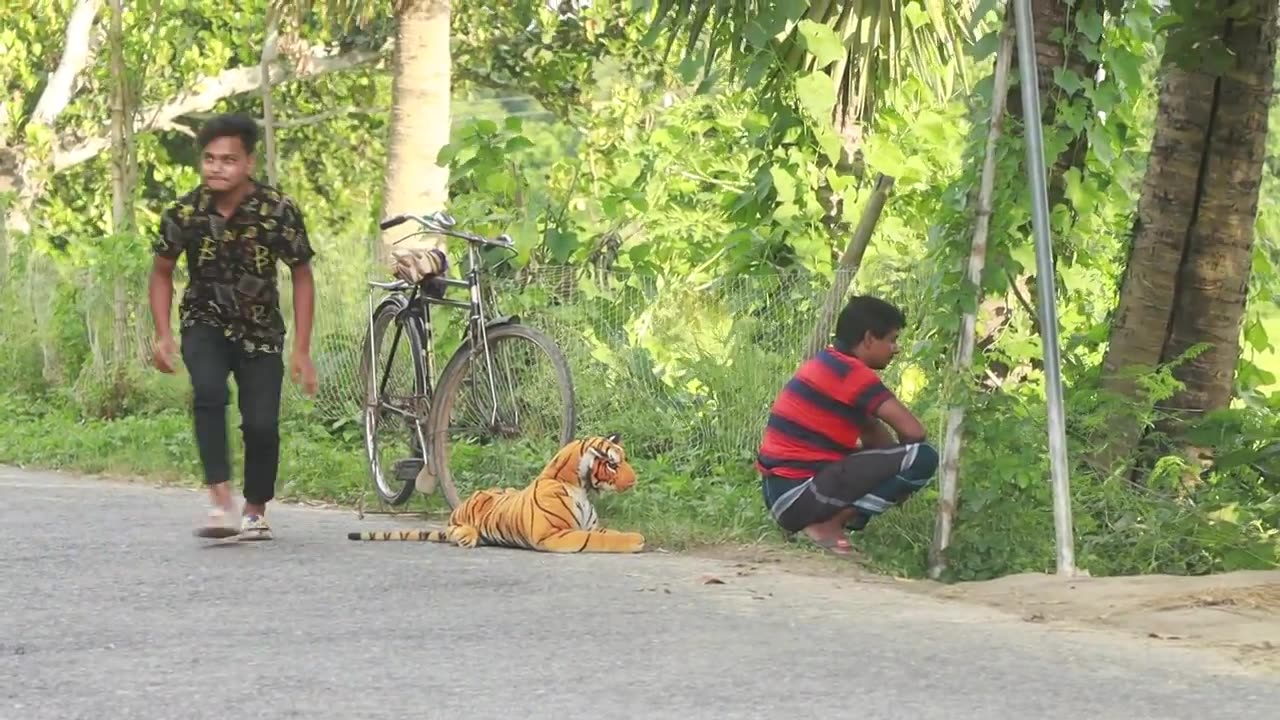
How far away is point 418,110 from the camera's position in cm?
1442

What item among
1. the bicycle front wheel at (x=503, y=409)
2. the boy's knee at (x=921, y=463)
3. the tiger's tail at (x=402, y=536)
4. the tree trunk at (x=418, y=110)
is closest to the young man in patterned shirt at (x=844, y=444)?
the boy's knee at (x=921, y=463)

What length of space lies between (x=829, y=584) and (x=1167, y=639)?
57.5 inches

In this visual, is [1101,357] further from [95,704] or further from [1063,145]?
[95,704]

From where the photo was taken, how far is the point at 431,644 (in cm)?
576

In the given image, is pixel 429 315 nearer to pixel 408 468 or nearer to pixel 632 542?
pixel 408 468

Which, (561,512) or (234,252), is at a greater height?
(234,252)

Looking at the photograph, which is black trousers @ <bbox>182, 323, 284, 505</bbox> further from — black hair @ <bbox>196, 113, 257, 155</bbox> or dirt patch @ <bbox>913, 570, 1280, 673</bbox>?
dirt patch @ <bbox>913, 570, 1280, 673</bbox>

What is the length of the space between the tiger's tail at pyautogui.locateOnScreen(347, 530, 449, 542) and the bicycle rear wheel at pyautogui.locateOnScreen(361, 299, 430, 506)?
1034 mm

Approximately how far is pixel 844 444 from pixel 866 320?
47cm

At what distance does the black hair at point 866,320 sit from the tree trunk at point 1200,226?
130 centimetres

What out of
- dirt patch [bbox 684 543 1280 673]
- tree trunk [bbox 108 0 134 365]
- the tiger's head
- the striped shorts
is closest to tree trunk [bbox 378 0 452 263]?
tree trunk [bbox 108 0 134 365]

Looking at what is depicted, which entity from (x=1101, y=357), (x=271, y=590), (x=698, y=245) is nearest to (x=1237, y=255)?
(x=1101, y=357)

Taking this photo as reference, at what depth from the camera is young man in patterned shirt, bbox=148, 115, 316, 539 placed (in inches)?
317

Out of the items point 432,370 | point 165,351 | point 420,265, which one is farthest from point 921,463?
point 165,351
